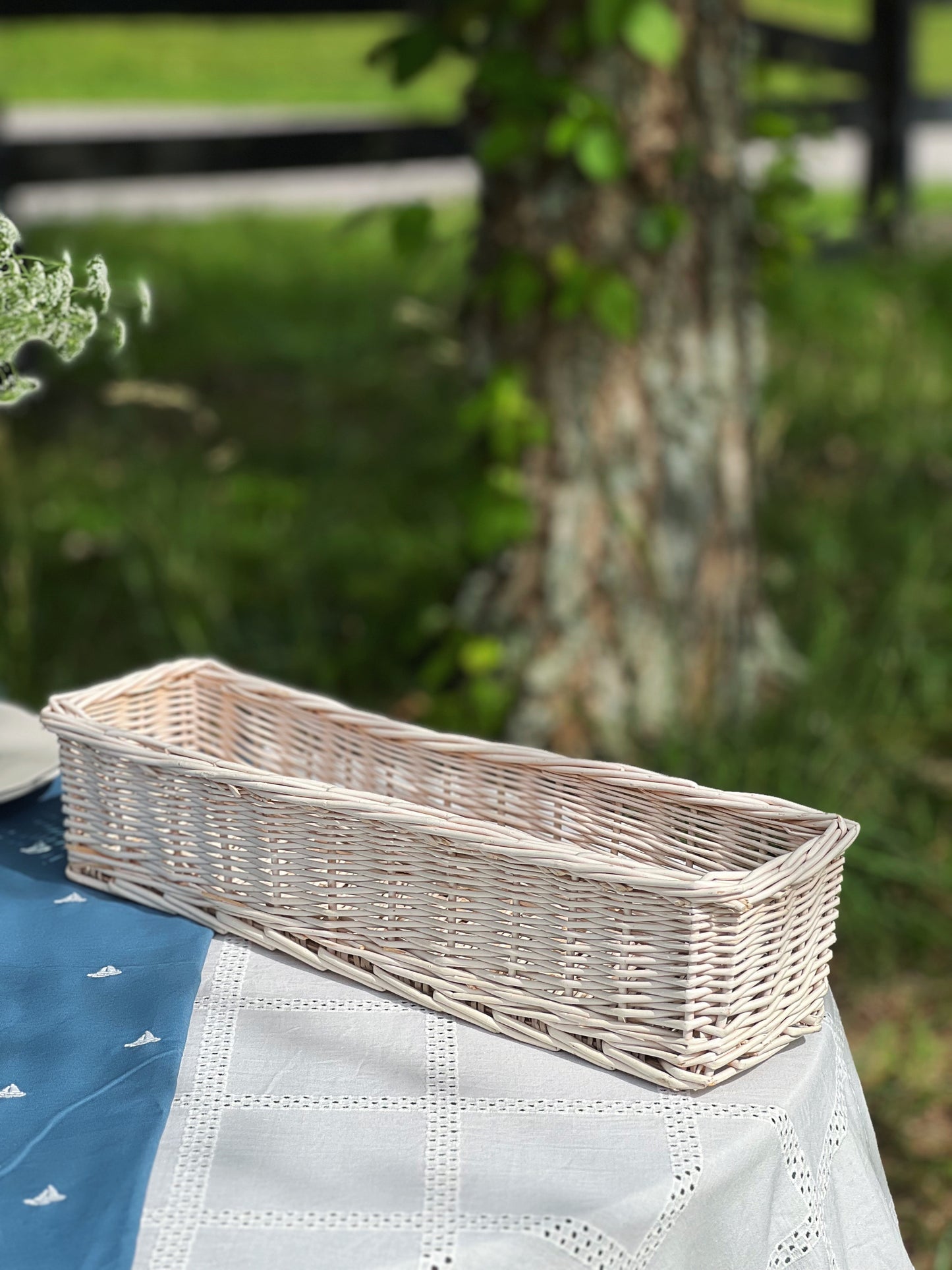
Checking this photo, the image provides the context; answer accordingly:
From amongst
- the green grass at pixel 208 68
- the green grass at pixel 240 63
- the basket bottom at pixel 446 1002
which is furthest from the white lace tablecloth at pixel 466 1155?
the green grass at pixel 208 68

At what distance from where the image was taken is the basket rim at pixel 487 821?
2.42 feet

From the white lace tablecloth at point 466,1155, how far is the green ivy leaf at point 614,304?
150 cm

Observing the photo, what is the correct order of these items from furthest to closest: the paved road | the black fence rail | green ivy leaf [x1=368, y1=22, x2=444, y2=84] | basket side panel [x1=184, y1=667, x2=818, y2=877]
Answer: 1. the paved road
2. the black fence rail
3. green ivy leaf [x1=368, y1=22, x2=444, y2=84]
4. basket side panel [x1=184, y1=667, x2=818, y2=877]

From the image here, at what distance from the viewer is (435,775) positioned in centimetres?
99

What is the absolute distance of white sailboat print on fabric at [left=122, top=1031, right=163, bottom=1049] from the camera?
2.63 feet

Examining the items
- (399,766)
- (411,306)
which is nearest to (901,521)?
(411,306)

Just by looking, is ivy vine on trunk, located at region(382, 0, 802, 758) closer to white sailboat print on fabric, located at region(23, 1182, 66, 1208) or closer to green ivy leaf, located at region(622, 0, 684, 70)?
green ivy leaf, located at region(622, 0, 684, 70)

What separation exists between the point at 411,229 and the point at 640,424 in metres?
0.50

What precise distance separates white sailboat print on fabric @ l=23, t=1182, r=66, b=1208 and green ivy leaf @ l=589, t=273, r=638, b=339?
5.61ft

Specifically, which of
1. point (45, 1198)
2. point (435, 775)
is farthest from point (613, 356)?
point (45, 1198)

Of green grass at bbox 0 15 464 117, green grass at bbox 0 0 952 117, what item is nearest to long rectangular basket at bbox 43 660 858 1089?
green grass at bbox 0 0 952 117

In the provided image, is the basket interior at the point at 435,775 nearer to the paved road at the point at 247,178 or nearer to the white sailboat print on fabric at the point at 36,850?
the white sailboat print on fabric at the point at 36,850

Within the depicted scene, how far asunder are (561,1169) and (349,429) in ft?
12.7

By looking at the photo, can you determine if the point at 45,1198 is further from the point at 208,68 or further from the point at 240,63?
the point at 240,63
